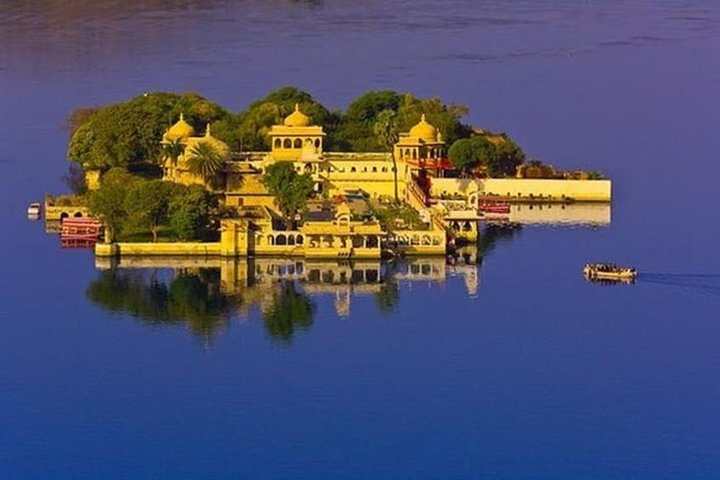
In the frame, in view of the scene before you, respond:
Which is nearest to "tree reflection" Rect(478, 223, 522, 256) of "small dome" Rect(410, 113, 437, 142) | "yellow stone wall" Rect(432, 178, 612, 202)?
"yellow stone wall" Rect(432, 178, 612, 202)

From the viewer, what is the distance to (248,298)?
53.0 feet

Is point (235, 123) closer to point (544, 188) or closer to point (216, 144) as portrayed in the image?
point (216, 144)

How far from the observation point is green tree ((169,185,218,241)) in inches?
683

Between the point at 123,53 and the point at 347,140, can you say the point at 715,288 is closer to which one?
the point at 347,140

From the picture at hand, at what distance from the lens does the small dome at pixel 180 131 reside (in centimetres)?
1961

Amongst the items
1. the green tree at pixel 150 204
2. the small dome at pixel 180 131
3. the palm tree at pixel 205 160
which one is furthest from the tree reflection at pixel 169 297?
the small dome at pixel 180 131

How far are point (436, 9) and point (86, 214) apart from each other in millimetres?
20028

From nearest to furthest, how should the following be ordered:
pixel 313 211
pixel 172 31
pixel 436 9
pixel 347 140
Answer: pixel 313 211, pixel 347 140, pixel 172 31, pixel 436 9

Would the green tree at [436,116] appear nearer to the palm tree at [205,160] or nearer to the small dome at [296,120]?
the small dome at [296,120]

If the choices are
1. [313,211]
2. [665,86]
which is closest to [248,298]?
[313,211]

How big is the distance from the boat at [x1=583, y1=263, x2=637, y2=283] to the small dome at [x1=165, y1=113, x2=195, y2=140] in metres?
Result: 4.44

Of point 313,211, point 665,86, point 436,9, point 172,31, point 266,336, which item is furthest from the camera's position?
point 436,9

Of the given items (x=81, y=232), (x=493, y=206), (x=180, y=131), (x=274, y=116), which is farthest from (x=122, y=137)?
(x=493, y=206)

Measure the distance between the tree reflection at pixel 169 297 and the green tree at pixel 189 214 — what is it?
1.78 feet
